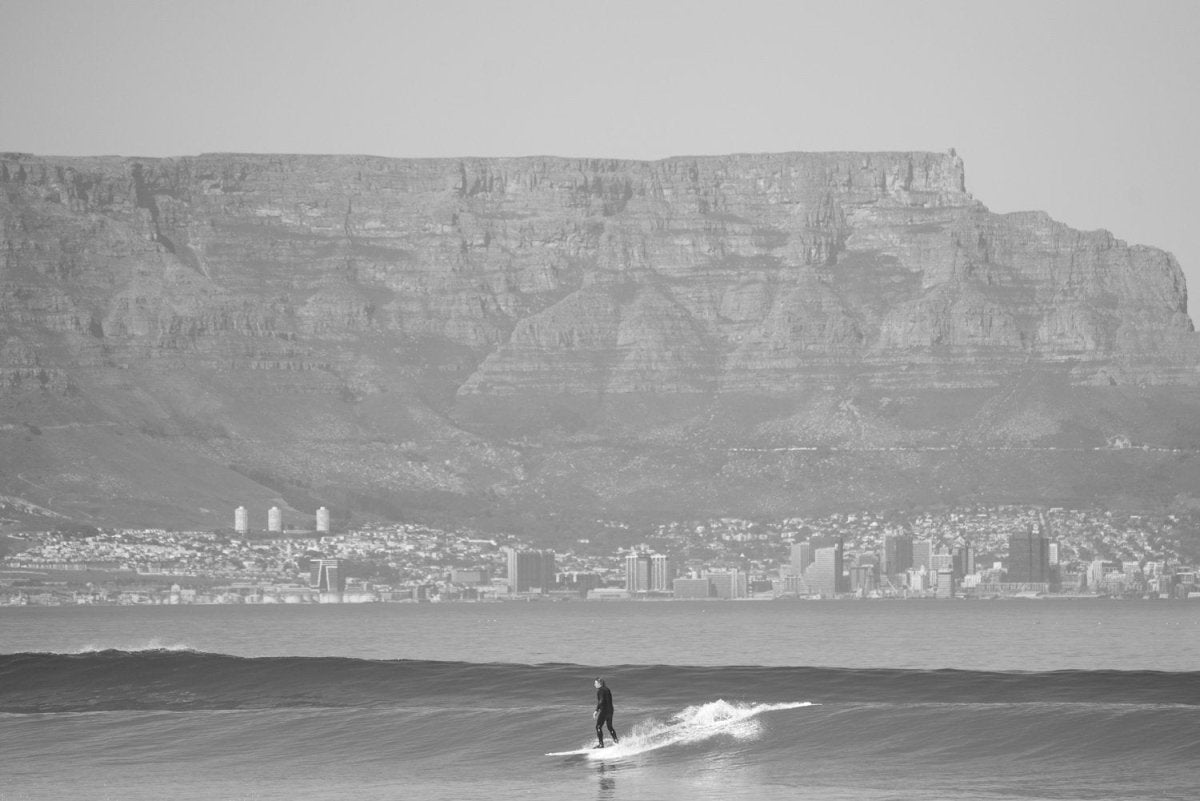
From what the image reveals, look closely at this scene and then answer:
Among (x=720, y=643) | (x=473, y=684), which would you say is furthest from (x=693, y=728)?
(x=720, y=643)

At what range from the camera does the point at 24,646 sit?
15800 centimetres

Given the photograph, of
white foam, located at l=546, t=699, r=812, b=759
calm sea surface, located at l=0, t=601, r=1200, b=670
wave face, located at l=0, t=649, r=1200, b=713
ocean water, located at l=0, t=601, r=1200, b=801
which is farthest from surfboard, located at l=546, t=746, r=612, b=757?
calm sea surface, located at l=0, t=601, r=1200, b=670

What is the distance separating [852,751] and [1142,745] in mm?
7895

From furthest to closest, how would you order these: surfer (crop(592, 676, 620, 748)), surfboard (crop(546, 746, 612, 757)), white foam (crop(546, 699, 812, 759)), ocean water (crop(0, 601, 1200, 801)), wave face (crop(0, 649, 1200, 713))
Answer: wave face (crop(0, 649, 1200, 713)) → white foam (crop(546, 699, 812, 759)) → surfboard (crop(546, 746, 612, 757)) → surfer (crop(592, 676, 620, 748)) → ocean water (crop(0, 601, 1200, 801))

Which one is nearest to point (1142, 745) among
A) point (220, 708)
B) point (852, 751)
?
point (852, 751)

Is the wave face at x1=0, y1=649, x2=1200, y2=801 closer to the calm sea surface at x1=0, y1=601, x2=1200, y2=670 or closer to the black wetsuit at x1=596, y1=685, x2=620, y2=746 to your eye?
the black wetsuit at x1=596, y1=685, x2=620, y2=746

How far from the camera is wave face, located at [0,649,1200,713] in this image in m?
81.6

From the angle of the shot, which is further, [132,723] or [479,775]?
[132,723]

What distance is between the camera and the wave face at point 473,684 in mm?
81562

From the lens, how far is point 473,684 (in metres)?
90.4

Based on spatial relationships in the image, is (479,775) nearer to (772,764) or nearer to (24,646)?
(772,764)

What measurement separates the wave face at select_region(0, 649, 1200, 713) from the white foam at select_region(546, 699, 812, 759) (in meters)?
5.67

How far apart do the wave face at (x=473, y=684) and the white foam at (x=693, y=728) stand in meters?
5.67

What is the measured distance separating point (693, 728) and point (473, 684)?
1958 centimetres
